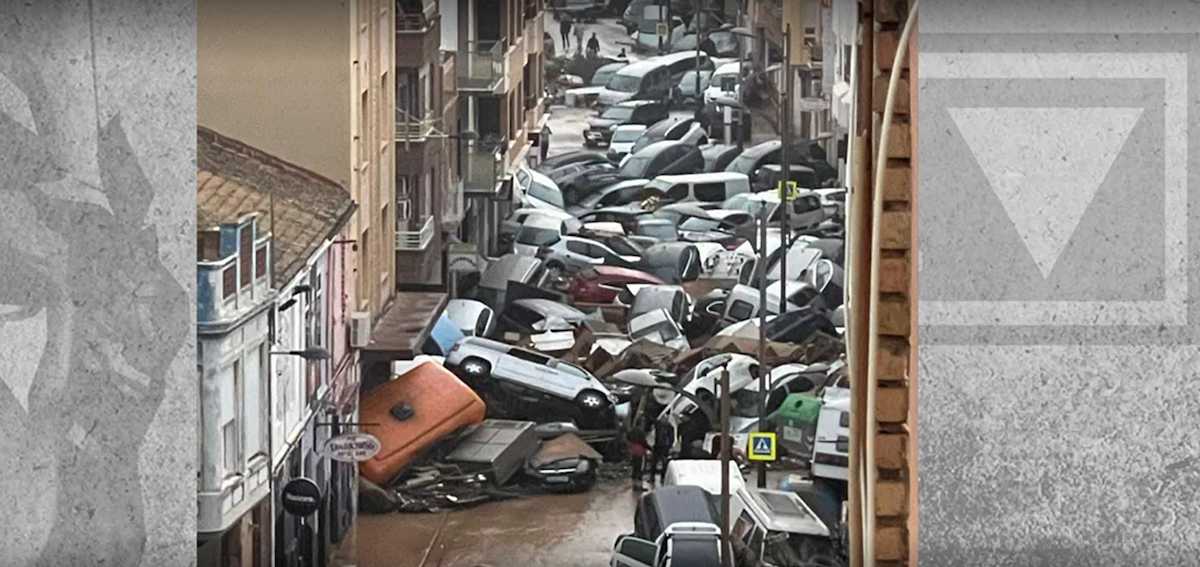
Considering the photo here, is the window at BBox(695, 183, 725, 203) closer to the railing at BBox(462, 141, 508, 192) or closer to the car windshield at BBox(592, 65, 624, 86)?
the car windshield at BBox(592, 65, 624, 86)

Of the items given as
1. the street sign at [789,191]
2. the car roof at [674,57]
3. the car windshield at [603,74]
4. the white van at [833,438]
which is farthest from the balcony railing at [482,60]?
the white van at [833,438]

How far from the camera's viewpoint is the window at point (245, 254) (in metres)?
7.46

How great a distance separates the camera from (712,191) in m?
7.57

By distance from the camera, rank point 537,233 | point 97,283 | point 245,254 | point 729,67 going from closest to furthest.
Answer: point 97,283
point 245,254
point 729,67
point 537,233

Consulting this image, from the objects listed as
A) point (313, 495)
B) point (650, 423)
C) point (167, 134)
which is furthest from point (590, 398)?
point (167, 134)

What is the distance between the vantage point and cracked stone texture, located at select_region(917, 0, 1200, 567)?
24.1 feet

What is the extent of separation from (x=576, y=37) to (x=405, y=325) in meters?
0.84

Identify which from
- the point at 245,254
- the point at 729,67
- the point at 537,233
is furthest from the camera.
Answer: the point at 537,233

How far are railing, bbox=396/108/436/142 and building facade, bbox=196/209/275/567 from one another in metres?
0.42

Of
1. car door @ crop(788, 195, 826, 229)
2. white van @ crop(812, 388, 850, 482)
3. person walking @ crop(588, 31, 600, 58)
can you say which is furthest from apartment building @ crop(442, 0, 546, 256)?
white van @ crop(812, 388, 850, 482)

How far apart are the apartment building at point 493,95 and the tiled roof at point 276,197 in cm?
34

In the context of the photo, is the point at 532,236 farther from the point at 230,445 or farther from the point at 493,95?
the point at 230,445

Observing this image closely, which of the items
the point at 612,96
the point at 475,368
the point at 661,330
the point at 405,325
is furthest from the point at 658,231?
the point at 405,325

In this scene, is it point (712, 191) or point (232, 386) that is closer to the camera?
point (232, 386)
